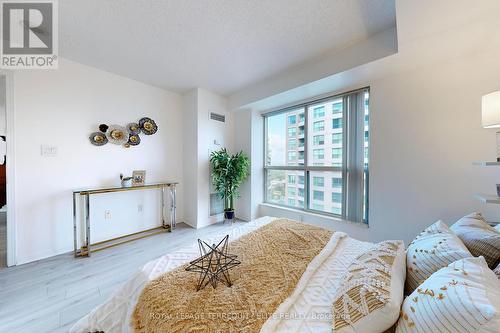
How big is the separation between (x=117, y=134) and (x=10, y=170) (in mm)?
1167

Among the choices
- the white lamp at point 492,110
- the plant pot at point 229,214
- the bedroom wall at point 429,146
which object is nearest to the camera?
the white lamp at point 492,110

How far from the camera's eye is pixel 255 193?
391 centimetres

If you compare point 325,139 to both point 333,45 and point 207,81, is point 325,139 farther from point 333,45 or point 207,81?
point 207,81

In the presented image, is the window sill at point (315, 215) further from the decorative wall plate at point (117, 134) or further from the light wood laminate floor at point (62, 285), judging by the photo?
the decorative wall plate at point (117, 134)

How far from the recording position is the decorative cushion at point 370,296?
2.41 ft

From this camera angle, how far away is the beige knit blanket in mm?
794

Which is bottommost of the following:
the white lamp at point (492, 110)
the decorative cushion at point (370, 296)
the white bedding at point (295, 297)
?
the white bedding at point (295, 297)

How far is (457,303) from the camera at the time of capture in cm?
62

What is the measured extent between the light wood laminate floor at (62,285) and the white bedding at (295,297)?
0.41 m

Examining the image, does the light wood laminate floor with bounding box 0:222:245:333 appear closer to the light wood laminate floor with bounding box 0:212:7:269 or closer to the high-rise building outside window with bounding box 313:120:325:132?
the light wood laminate floor with bounding box 0:212:7:269

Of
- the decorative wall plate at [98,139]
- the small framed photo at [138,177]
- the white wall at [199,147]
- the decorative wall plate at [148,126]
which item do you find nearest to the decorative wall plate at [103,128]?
the decorative wall plate at [98,139]

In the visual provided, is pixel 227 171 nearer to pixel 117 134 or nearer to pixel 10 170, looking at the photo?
pixel 117 134

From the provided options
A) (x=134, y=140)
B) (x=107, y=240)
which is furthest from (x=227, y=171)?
(x=107, y=240)


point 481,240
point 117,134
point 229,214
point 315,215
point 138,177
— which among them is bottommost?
point 229,214
